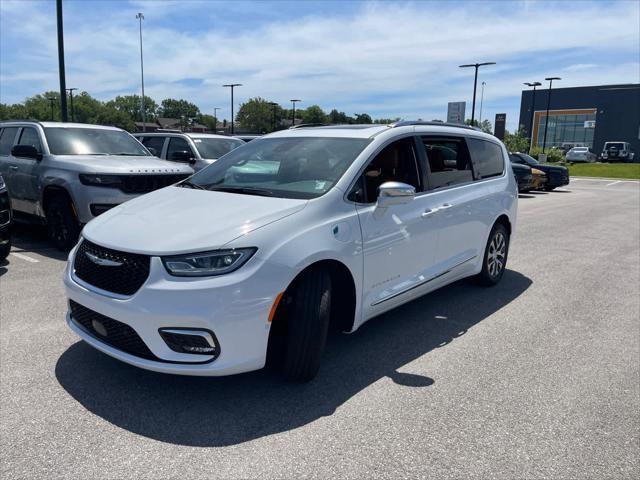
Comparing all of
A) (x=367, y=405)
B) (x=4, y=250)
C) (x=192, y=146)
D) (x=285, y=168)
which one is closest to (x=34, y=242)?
(x=4, y=250)

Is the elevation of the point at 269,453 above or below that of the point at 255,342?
below

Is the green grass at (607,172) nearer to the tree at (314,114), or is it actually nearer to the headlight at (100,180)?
the headlight at (100,180)

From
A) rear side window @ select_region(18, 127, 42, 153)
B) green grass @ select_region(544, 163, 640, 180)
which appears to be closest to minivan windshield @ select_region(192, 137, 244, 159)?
rear side window @ select_region(18, 127, 42, 153)

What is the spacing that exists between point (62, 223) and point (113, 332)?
482cm

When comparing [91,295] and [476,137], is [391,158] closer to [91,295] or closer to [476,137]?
[476,137]

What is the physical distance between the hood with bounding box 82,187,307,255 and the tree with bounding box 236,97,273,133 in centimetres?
9575

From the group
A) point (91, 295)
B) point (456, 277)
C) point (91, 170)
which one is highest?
point (91, 170)

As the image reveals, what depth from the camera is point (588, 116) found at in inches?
2724

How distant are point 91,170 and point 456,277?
493cm

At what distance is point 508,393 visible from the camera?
351cm

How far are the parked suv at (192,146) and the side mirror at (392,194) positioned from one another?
23.2 feet

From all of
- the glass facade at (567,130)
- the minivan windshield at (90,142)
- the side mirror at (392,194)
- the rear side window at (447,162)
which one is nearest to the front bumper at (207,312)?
the side mirror at (392,194)

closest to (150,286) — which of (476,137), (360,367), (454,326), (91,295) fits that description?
(91,295)

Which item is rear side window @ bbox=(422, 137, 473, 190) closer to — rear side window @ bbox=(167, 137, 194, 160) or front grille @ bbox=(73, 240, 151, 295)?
front grille @ bbox=(73, 240, 151, 295)
